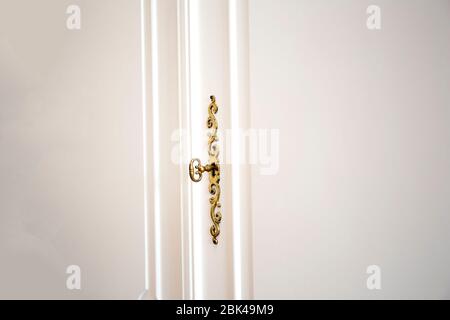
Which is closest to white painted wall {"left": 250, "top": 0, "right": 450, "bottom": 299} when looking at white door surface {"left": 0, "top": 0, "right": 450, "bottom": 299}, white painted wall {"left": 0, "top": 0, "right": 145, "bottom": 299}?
white door surface {"left": 0, "top": 0, "right": 450, "bottom": 299}

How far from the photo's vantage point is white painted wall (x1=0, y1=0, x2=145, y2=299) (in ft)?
1.31

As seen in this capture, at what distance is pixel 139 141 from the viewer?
654 millimetres

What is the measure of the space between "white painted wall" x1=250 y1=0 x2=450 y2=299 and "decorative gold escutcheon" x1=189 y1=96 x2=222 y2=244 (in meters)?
0.10

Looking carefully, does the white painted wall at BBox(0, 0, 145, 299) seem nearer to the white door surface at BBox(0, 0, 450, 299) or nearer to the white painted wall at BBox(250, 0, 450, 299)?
the white door surface at BBox(0, 0, 450, 299)

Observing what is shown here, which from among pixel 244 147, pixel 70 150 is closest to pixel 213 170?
pixel 244 147

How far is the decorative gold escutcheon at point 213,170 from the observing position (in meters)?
0.64

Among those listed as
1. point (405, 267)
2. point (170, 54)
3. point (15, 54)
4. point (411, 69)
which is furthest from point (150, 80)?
point (405, 267)

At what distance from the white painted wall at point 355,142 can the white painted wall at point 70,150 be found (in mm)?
282

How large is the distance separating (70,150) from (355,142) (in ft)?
1.64

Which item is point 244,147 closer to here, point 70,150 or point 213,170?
point 213,170

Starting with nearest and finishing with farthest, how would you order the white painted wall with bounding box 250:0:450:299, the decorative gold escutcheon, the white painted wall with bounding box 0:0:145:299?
the white painted wall with bounding box 0:0:145:299, the white painted wall with bounding box 250:0:450:299, the decorative gold escutcheon

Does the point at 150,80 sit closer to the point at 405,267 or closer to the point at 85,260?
the point at 85,260

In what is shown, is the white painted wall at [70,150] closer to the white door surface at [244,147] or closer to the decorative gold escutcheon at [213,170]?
the white door surface at [244,147]

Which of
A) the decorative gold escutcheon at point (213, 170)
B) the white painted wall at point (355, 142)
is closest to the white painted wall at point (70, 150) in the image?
the decorative gold escutcheon at point (213, 170)
